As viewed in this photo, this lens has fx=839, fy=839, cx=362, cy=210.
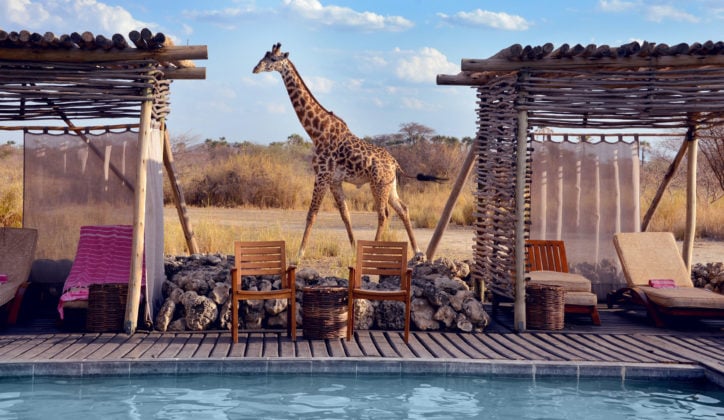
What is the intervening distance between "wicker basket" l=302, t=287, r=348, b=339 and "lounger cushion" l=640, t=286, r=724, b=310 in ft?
11.5

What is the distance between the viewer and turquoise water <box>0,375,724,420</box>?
20.6 feet

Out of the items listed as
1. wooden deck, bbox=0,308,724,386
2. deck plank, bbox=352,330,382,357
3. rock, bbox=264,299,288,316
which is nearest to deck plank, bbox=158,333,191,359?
wooden deck, bbox=0,308,724,386

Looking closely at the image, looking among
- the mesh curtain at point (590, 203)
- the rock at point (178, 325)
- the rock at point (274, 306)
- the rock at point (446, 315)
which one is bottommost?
the rock at point (178, 325)

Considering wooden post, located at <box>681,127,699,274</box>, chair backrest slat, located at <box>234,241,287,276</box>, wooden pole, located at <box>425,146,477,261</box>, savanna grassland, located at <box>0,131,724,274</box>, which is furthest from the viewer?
savanna grassland, located at <box>0,131,724,274</box>

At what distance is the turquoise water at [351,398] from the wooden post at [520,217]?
5.60 ft

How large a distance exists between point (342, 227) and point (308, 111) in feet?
24.4

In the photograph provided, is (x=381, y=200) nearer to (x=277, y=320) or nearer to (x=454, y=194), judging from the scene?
(x=454, y=194)

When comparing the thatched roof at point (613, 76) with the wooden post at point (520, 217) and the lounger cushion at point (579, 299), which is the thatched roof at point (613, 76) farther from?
the lounger cushion at point (579, 299)

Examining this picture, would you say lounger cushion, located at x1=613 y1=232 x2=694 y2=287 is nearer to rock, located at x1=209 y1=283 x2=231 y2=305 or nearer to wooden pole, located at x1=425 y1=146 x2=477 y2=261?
wooden pole, located at x1=425 y1=146 x2=477 y2=261

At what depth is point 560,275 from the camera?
9625 millimetres

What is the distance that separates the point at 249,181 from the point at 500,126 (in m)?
14.4

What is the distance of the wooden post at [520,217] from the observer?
872 cm

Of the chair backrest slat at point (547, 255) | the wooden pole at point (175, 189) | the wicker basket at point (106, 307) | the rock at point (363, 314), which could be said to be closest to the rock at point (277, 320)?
the rock at point (363, 314)

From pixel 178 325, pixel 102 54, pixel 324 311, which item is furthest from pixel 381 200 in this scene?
pixel 102 54
